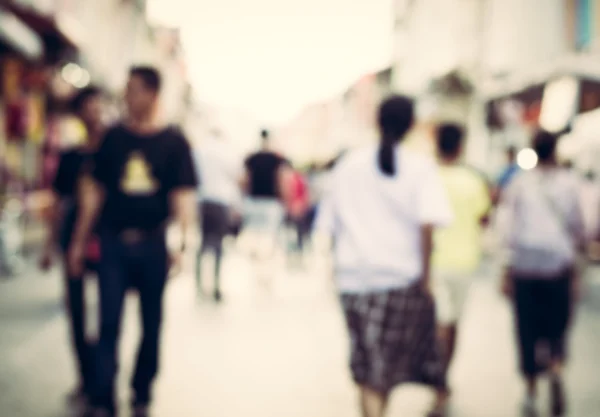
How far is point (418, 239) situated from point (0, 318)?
5.05 m

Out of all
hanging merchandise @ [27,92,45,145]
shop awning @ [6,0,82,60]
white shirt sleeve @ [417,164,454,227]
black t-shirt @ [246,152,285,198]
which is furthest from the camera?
hanging merchandise @ [27,92,45,145]

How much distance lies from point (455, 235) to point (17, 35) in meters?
10.3

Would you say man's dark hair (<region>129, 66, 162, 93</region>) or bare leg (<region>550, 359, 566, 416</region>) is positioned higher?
man's dark hair (<region>129, 66, 162, 93</region>)

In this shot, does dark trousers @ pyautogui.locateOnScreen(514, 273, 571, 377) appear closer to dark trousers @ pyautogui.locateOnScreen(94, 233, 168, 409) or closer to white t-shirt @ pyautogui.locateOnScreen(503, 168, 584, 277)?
white t-shirt @ pyautogui.locateOnScreen(503, 168, 584, 277)

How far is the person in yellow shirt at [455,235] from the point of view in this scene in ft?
15.9

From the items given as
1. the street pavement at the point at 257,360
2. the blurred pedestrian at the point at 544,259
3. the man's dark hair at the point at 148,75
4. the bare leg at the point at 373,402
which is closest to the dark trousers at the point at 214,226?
the street pavement at the point at 257,360

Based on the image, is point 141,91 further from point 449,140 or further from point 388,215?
point 449,140

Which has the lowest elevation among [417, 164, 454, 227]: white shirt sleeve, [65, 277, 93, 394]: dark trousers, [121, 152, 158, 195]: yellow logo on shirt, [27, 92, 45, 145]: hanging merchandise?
[65, 277, 93, 394]: dark trousers

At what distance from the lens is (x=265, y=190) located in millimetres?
9688

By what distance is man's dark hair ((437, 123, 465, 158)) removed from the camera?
491 centimetres

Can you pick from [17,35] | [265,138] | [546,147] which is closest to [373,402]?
[546,147]

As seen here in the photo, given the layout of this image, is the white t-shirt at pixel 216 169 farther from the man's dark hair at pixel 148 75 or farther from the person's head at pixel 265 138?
the man's dark hair at pixel 148 75

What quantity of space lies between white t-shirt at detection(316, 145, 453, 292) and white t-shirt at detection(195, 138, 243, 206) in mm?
5366

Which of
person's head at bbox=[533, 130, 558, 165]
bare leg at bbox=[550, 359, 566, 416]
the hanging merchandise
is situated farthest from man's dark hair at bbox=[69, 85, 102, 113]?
the hanging merchandise
